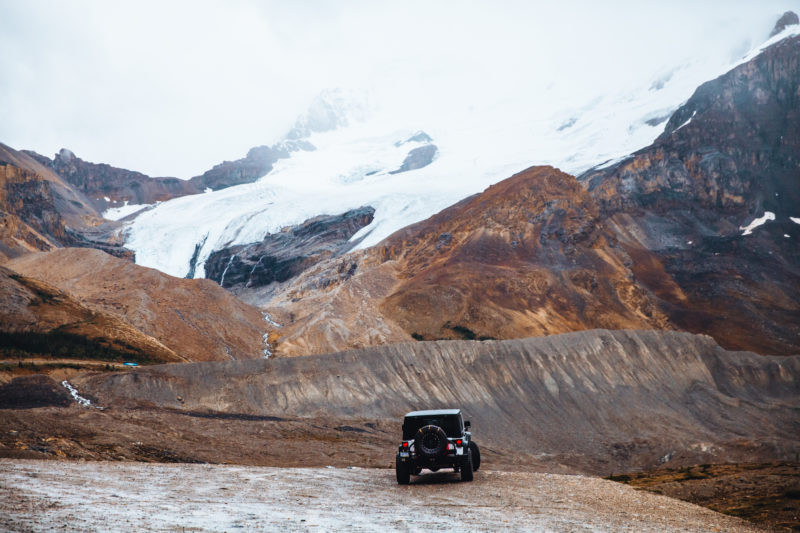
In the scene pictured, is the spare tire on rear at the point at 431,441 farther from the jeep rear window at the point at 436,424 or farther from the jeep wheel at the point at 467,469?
the jeep wheel at the point at 467,469

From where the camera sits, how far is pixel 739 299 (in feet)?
519

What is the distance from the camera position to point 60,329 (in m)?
81.4

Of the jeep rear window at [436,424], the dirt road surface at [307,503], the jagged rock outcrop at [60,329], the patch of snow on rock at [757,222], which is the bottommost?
the dirt road surface at [307,503]

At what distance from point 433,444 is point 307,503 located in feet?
16.4

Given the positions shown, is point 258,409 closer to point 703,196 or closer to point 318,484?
point 318,484

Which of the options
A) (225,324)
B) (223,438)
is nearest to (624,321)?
(225,324)

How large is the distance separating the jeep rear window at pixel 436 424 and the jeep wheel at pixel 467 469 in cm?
99

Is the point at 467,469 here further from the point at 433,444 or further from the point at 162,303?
the point at 162,303

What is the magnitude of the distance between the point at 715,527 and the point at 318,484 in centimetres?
1307

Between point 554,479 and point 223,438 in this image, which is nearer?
point 554,479

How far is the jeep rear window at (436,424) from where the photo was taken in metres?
25.1

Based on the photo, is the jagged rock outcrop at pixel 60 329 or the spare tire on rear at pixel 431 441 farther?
the jagged rock outcrop at pixel 60 329

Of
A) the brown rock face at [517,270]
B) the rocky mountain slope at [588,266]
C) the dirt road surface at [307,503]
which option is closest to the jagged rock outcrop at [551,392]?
the rocky mountain slope at [588,266]

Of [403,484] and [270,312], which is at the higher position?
[270,312]
